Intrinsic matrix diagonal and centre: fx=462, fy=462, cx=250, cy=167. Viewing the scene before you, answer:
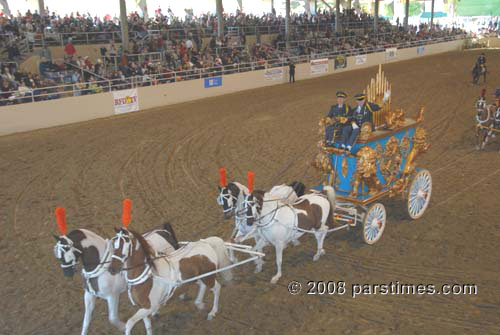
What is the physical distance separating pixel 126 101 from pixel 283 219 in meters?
13.4

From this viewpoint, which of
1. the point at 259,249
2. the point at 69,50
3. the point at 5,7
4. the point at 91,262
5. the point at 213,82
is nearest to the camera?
the point at 91,262

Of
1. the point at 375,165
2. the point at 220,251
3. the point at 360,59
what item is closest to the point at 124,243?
the point at 220,251

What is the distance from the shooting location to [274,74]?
24.9 metres

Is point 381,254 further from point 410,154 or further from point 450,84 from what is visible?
point 450,84

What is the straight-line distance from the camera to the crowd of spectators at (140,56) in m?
16.6

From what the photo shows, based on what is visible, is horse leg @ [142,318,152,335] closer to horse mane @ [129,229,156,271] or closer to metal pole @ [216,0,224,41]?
horse mane @ [129,229,156,271]

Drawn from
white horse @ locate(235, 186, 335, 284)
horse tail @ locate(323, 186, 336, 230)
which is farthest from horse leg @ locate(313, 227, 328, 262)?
horse tail @ locate(323, 186, 336, 230)

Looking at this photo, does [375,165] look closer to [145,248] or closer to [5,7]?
[145,248]

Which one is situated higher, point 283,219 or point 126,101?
point 126,101

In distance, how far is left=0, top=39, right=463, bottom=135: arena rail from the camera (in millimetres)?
15091

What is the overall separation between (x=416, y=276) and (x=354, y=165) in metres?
1.75

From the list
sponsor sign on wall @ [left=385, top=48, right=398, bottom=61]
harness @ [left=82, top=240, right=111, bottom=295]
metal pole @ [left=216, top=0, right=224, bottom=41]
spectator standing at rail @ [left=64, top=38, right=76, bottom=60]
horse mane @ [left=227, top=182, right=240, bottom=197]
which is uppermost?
metal pole @ [left=216, top=0, right=224, bottom=41]

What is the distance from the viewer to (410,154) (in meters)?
7.71

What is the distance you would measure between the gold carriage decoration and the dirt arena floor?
83cm
